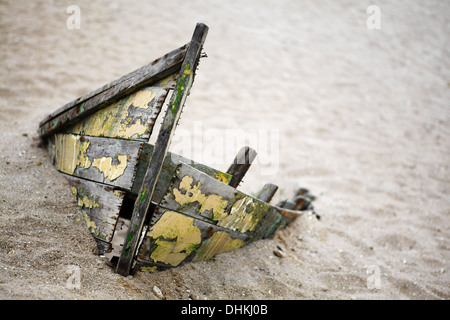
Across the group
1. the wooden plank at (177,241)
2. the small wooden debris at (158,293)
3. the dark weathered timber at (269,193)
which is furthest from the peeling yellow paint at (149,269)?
the dark weathered timber at (269,193)

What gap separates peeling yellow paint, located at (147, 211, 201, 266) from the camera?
6.31ft

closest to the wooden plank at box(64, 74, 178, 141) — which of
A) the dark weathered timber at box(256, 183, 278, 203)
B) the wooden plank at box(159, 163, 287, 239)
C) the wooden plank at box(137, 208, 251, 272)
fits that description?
the wooden plank at box(159, 163, 287, 239)

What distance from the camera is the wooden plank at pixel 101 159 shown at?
1.90m

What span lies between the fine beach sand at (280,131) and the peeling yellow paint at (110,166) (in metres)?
0.41

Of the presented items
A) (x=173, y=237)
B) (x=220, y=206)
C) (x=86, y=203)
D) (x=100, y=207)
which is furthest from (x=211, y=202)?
(x=86, y=203)

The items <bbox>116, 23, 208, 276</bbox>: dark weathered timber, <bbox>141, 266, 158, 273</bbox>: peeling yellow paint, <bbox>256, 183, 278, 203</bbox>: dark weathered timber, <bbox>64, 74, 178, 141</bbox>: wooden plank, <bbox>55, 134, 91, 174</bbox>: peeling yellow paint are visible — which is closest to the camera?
<bbox>116, 23, 208, 276</bbox>: dark weathered timber

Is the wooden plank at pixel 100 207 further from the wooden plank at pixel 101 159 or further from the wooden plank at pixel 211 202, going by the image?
the wooden plank at pixel 211 202

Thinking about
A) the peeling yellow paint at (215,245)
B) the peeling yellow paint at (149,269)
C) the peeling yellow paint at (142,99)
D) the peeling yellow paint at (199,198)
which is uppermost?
the peeling yellow paint at (142,99)

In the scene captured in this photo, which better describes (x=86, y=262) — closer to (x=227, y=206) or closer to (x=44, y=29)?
(x=227, y=206)

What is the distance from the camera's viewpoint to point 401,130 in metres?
7.52

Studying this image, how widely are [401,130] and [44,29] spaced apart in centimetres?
875

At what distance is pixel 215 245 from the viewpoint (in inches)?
92.4

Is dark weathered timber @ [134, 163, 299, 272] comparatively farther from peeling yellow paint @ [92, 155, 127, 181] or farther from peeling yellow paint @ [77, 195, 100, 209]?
peeling yellow paint @ [77, 195, 100, 209]
